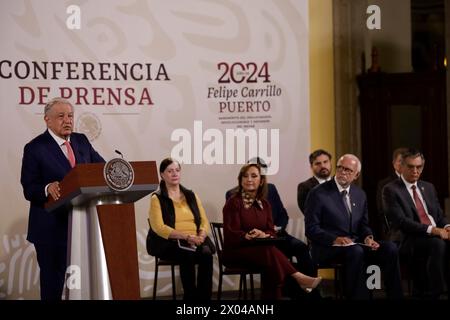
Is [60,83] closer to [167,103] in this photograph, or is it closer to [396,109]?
[167,103]

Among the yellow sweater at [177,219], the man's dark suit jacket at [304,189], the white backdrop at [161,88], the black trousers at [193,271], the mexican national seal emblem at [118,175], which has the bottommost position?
the black trousers at [193,271]

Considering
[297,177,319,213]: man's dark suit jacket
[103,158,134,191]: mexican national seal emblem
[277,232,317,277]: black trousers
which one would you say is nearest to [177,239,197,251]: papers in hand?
[277,232,317,277]: black trousers

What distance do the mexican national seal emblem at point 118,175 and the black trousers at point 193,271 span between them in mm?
2072

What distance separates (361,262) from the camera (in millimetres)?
6375

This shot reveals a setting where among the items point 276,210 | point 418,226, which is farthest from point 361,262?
point 276,210

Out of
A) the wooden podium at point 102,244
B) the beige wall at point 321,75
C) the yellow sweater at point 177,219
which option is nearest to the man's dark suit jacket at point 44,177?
the wooden podium at point 102,244

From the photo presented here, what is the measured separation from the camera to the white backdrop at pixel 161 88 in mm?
7051

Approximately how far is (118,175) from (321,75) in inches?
168

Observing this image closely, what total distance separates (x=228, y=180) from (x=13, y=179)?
184cm

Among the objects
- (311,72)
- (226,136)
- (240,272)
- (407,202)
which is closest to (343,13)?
(311,72)

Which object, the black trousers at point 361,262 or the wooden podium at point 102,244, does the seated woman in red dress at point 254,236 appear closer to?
the black trousers at point 361,262

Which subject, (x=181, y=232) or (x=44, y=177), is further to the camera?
(x=181, y=232)

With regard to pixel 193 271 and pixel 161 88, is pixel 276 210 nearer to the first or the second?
pixel 193 271

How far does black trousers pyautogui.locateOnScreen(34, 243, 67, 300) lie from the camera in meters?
4.91
